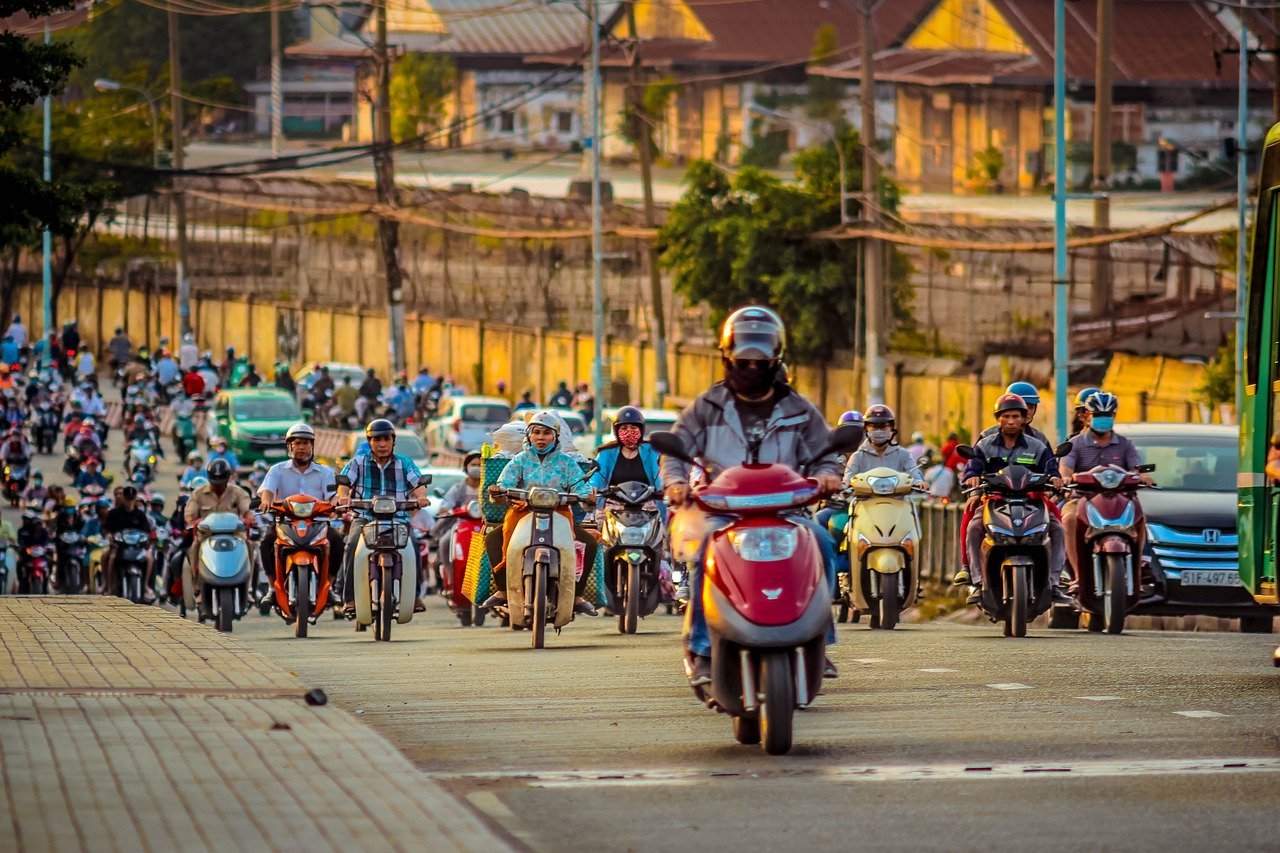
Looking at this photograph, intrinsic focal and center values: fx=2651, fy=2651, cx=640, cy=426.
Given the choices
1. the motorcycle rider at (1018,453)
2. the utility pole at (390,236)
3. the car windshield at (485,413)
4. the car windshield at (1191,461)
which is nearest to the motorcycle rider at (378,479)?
the motorcycle rider at (1018,453)

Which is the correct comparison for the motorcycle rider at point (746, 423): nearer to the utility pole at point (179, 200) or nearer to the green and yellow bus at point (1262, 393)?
the green and yellow bus at point (1262, 393)

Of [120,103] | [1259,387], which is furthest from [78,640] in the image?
[120,103]

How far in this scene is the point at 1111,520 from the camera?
18.8 m

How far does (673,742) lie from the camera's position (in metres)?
11.7

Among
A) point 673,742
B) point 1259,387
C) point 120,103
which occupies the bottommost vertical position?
point 673,742

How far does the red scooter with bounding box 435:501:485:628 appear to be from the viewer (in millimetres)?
23578

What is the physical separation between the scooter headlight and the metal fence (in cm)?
1847

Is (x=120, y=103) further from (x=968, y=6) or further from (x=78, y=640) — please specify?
(x=78, y=640)

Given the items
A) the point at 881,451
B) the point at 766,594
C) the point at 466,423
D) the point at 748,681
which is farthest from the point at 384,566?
the point at 466,423

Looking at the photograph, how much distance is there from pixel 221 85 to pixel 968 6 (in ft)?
88.0

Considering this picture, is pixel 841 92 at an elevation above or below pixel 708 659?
above

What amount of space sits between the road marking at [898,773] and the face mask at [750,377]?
1.80m

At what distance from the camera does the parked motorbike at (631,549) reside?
2009 centimetres

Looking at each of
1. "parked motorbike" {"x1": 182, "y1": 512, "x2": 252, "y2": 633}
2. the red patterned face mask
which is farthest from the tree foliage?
the red patterned face mask
